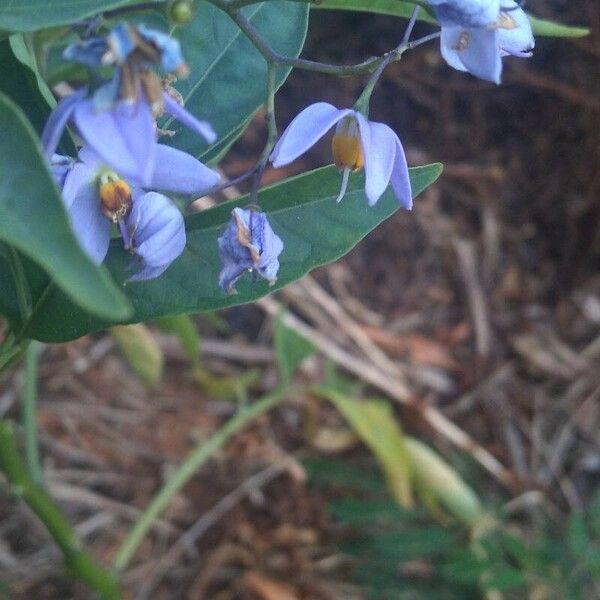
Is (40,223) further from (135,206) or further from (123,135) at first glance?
(135,206)

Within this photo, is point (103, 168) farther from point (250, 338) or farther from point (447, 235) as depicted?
point (447, 235)

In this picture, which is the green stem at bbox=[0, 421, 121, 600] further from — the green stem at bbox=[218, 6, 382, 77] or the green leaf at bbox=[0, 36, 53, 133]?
the green stem at bbox=[218, 6, 382, 77]

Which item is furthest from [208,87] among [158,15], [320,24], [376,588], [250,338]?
[320,24]

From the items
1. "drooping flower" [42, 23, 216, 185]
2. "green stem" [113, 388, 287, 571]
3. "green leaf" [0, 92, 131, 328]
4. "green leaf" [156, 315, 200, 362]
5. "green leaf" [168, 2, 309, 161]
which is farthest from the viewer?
"green stem" [113, 388, 287, 571]

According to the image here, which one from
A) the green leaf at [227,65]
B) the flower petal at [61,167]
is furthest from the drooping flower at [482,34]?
the flower petal at [61,167]

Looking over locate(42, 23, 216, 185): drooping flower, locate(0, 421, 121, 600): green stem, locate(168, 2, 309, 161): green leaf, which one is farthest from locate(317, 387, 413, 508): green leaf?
locate(42, 23, 216, 185): drooping flower
